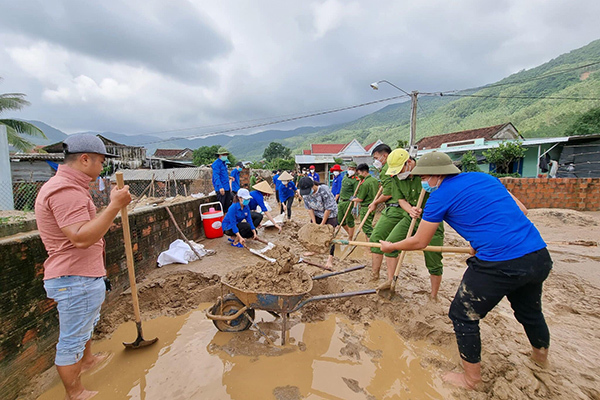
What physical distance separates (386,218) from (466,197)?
1.73 meters

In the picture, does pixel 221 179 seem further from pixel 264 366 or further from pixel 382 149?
pixel 264 366

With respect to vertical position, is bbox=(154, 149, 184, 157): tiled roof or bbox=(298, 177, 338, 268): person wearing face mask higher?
bbox=(154, 149, 184, 157): tiled roof

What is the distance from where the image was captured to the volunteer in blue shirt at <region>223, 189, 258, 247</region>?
511cm

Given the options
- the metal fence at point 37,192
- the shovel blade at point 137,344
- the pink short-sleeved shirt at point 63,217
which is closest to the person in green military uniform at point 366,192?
the shovel blade at point 137,344

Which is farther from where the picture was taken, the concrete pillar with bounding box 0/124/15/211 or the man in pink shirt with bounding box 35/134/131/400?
the concrete pillar with bounding box 0/124/15/211

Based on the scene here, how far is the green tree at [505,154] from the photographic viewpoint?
14.1 m

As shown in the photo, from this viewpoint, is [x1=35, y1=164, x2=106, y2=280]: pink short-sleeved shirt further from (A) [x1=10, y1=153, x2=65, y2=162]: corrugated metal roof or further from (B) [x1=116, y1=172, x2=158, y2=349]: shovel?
(A) [x1=10, y1=153, x2=65, y2=162]: corrugated metal roof

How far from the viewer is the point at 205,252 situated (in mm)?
4863

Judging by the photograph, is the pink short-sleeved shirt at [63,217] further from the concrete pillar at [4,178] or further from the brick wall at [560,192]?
the brick wall at [560,192]

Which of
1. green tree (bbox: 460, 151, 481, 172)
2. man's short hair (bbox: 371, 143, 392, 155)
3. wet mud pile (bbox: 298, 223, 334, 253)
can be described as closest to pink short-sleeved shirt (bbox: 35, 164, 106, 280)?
wet mud pile (bbox: 298, 223, 334, 253)

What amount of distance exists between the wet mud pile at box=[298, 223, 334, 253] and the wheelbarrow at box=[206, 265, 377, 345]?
1175 mm

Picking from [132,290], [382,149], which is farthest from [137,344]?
[382,149]

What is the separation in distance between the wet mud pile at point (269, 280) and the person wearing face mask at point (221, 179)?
418cm

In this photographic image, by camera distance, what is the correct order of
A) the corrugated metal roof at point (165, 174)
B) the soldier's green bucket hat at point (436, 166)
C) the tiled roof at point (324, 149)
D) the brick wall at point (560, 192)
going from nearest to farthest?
1. the soldier's green bucket hat at point (436, 166)
2. the brick wall at point (560, 192)
3. the corrugated metal roof at point (165, 174)
4. the tiled roof at point (324, 149)
